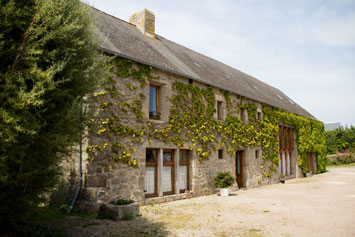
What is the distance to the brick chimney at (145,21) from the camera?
45.5 ft

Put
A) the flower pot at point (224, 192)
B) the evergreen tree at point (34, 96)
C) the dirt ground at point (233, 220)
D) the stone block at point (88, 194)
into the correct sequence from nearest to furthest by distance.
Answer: the evergreen tree at point (34, 96) < the dirt ground at point (233, 220) < the stone block at point (88, 194) < the flower pot at point (224, 192)

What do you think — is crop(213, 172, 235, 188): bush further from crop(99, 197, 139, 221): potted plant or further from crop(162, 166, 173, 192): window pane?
crop(99, 197, 139, 221): potted plant

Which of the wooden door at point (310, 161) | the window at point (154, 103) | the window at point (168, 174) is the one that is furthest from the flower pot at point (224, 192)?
the wooden door at point (310, 161)

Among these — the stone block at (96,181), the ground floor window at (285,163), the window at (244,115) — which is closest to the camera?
the stone block at (96,181)

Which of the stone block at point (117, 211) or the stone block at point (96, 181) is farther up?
the stone block at point (96, 181)

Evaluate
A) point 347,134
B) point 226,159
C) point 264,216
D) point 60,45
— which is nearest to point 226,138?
point 226,159

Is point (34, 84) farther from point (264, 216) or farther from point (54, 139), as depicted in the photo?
point (264, 216)

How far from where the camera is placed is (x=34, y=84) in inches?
171

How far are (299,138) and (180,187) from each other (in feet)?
44.1

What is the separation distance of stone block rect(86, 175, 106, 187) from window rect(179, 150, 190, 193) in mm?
3582

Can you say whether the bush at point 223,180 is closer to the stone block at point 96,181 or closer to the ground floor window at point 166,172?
the ground floor window at point 166,172

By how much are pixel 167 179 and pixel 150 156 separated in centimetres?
116

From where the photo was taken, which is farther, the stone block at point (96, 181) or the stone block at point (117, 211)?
the stone block at point (96, 181)

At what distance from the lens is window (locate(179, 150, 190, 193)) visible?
10.8 meters
